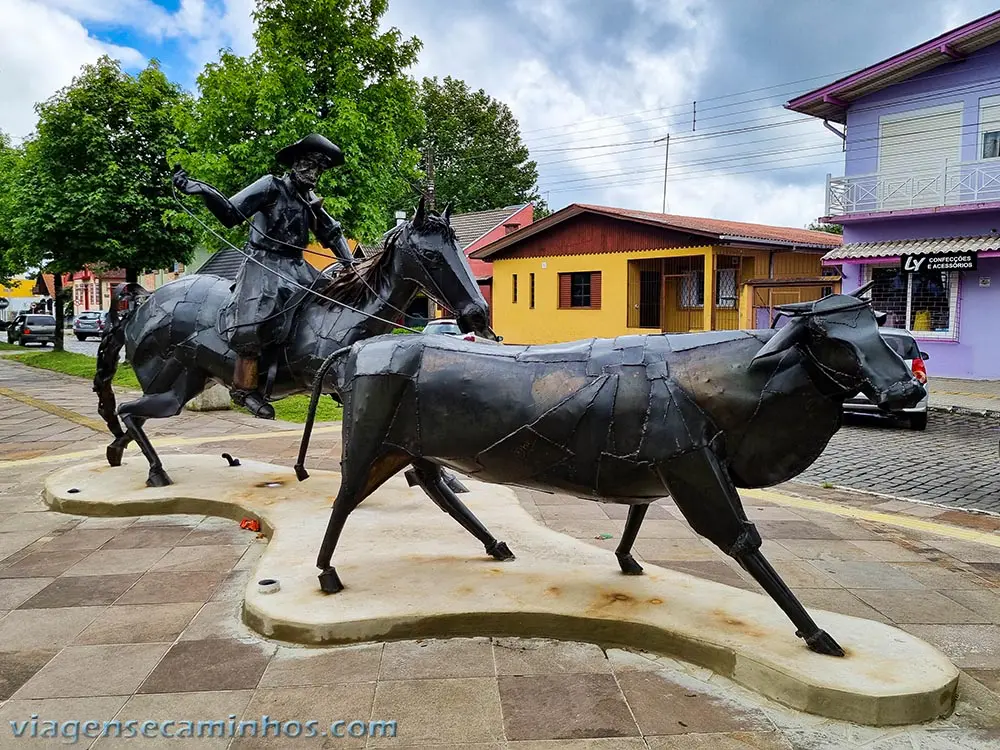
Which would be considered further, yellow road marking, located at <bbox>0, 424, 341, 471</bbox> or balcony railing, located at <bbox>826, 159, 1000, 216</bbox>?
balcony railing, located at <bbox>826, 159, 1000, 216</bbox>

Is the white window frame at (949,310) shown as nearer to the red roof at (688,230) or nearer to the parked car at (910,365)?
the red roof at (688,230)

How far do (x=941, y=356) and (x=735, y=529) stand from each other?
17.4 m

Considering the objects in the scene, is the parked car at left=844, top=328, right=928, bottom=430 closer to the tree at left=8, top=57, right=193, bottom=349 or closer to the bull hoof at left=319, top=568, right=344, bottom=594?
the bull hoof at left=319, top=568, right=344, bottom=594

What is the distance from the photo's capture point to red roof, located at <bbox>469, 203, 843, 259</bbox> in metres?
21.8

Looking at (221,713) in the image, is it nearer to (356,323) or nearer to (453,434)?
(453,434)

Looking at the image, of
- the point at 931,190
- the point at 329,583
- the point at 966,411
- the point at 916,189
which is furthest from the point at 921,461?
the point at 916,189

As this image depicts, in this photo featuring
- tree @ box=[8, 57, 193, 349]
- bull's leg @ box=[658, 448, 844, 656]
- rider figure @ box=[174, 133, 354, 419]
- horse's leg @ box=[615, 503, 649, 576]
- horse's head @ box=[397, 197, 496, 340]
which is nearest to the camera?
bull's leg @ box=[658, 448, 844, 656]

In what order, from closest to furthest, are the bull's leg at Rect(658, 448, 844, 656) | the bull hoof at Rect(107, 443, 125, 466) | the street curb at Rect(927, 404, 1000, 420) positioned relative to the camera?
1. the bull's leg at Rect(658, 448, 844, 656)
2. the bull hoof at Rect(107, 443, 125, 466)
3. the street curb at Rect(927, 404, 1000, 420)

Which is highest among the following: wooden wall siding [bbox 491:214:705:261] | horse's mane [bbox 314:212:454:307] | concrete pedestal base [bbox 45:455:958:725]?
wooden wall siding [bbox 491:214:705:261]

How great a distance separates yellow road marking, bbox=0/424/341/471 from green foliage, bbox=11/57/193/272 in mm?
10060

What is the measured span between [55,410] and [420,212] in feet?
33.4

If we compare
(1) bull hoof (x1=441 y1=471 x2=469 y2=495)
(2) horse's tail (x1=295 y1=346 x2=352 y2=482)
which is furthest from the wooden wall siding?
(2) horse's tail (x1=295 y1=346 x2=352 y2=482)

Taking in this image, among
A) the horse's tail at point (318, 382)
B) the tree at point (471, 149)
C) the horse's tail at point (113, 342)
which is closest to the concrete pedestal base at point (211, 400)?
the horse's tail at point (113, 342)

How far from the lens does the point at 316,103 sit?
47.5 feet
